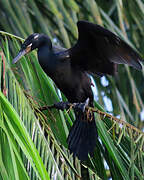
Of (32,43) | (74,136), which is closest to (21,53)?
(32,43)

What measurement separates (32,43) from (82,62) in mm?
288

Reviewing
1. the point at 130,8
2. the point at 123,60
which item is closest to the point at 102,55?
the point at 123,60

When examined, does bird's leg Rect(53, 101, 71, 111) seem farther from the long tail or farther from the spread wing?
the spread wing

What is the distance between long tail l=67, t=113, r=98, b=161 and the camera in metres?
1.88

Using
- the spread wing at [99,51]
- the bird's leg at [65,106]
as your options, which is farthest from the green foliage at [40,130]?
the spread wing at [99,51]

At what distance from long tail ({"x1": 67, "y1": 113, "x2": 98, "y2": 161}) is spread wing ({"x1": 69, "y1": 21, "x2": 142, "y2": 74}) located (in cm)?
27

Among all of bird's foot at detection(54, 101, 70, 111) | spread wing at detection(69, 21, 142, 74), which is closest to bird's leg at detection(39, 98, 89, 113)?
bird's foot at detection(54, 101, 70, 111)

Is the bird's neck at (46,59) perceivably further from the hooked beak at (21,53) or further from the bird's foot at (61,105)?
the bird's foot at (61,105)

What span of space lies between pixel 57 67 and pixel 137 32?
1.55 meters

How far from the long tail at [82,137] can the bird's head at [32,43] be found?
405 mm

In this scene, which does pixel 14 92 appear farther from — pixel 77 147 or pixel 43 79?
pixel 77 147

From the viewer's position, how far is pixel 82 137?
206cm

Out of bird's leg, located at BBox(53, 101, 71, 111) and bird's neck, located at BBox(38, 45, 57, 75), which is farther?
bird's neck, located at BBox(38, 45, 57, 75)

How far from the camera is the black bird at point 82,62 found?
190 cm
